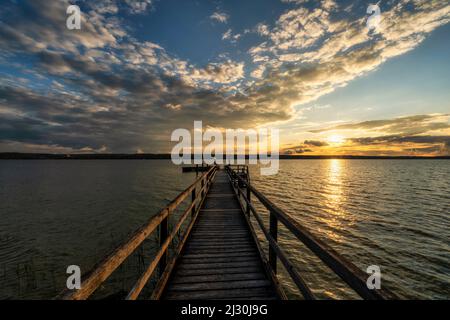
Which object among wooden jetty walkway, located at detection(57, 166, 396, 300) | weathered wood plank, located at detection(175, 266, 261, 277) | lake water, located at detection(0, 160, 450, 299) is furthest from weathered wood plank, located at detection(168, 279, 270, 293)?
lake water, located at detection(0, 160, 450, 299)

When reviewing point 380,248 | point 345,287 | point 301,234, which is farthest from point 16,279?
point 380,248

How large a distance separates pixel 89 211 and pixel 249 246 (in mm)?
17771

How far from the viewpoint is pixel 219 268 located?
450cm

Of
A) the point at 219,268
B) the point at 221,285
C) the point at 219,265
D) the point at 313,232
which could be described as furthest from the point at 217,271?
the point at 313,232

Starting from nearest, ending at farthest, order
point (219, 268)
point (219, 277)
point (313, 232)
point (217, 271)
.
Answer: point (219, 277), point (217, 271), point (219, 268), point (313, 232)

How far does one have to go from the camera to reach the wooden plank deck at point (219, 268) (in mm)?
3660

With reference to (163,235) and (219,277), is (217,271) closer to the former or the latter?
(219,277)

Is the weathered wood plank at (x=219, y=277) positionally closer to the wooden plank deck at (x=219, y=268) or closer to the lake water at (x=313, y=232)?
the wooden plank deck at (x=219, y=268)

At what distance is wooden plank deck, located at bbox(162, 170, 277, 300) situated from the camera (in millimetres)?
3660

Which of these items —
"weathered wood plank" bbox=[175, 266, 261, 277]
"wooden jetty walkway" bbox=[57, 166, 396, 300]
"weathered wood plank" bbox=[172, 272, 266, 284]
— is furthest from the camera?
"weathered wood plank" bbox=[175, 266, 261, 277]

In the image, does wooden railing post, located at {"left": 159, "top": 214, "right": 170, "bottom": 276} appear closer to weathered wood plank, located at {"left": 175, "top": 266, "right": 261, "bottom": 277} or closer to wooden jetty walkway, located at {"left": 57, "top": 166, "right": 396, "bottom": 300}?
wooden jetty walkway, located at {"left": 57, "top": 166, "right": 396, "bottom": 300}

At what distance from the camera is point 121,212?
18.1m
